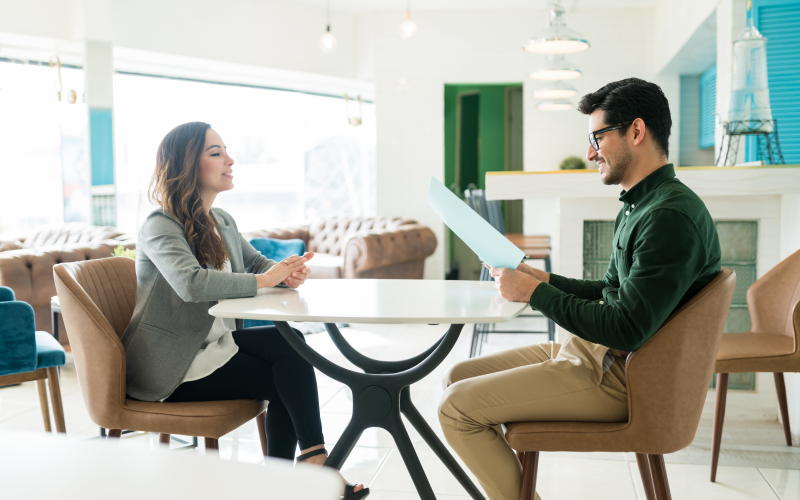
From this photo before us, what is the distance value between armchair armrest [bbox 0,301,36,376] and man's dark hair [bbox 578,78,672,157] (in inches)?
80.4

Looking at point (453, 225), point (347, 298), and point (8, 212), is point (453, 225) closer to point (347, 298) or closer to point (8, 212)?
point (347, 298)

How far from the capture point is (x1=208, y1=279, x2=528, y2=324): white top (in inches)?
54.1

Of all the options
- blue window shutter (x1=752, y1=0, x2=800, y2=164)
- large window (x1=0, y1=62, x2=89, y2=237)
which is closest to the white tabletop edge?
blue window shutter (x1=752, y1=0, x2=800, y2=164)

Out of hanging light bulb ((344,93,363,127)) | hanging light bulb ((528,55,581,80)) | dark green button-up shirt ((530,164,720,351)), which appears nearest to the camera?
dark green button-up shirt ((530,164,720,351))

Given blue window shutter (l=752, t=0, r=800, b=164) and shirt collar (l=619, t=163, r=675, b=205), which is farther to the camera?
blue window shutter (l=752, t=0, r=800, b=164)

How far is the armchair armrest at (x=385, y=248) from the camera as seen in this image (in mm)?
5340

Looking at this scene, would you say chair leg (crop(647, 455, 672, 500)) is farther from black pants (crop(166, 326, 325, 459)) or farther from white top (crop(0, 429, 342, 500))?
white top (crop(0, 429, 342, 500))

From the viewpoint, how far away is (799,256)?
2.31m

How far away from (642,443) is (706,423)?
160 cm

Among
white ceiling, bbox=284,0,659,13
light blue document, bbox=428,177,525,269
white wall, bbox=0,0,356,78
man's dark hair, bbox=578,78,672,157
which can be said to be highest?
white ceiling, bbox=284,0,659,13

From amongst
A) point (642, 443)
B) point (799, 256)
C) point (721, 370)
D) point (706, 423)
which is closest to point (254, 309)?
point (642, 443)

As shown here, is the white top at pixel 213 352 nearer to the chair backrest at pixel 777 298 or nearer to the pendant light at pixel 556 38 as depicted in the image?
the chair backrest at pixel 777 298

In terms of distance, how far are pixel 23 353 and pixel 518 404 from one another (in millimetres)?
1817

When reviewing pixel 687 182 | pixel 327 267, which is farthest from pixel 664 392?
pixel 327 267
